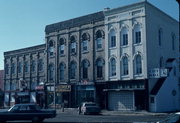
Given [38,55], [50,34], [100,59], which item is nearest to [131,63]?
[100,59]

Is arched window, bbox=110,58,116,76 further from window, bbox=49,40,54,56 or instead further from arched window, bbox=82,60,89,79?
window, bbox=49,40,54,56

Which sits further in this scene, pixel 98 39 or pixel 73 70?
pixel 73 70

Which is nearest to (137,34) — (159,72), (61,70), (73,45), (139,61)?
(139,61)

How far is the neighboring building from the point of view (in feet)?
119

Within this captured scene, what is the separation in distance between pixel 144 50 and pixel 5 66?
31697mm

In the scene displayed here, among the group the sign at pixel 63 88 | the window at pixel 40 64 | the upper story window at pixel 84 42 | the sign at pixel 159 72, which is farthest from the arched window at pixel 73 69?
the sign at pixel 159 72

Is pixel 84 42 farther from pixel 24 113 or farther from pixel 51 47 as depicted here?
pixel 24 113

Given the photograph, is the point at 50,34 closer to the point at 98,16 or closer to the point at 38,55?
the point at 38,55

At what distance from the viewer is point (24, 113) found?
76.8ft

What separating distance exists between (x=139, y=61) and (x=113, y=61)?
4127 mm

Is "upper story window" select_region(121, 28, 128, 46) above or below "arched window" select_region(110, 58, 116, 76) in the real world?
above

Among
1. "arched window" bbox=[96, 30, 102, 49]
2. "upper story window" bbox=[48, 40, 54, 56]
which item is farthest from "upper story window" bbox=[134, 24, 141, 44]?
"upper story window" bbox=[48, 40, 54, 56]

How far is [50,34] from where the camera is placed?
1913 inches

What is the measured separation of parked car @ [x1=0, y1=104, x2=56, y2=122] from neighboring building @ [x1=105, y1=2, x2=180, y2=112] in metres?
15.6
